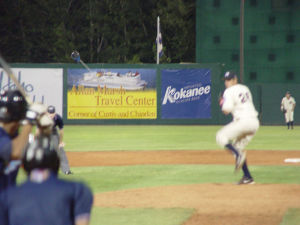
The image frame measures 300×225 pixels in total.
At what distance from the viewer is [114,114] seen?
33.6 meters

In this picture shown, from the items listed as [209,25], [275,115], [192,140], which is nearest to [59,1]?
[209,25]

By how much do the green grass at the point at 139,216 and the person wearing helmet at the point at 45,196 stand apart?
5151 mm

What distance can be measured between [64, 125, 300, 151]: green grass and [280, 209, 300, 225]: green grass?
11.6 meters

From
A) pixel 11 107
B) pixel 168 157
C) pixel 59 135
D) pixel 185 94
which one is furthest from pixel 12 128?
pixel 185 94

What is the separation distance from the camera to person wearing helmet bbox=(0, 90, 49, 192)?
4.47m

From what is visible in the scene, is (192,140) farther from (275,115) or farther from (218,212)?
(218,212)

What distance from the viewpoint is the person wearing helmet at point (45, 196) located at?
3398 millimetres

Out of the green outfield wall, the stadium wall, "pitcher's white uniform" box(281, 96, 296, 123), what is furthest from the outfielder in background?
the green outfield wall

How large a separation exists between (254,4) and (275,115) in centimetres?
704

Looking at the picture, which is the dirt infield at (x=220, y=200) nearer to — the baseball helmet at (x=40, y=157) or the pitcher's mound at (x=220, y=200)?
the pitcher's mound at (x=220, y=200)

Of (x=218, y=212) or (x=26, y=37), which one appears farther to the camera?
(x=26, y=37)

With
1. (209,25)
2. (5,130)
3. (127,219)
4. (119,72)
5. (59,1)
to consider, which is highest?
(59,1)

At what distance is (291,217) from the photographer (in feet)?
29.1

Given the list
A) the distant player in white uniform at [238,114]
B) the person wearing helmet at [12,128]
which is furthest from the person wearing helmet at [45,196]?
the distant player in white uniform at [238,114]
